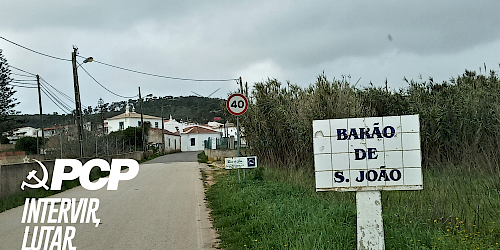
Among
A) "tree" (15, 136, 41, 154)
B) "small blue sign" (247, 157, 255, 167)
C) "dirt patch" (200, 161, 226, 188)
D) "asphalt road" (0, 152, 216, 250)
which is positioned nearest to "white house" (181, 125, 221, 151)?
"tree" (15, 136, 41, 154)

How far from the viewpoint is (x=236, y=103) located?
1384 cm

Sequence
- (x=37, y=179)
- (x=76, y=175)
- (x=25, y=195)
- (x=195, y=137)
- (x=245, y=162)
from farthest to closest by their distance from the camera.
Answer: (x=195, y=137) → (x=76, y=175) → (x=37, y=179) → (x=25, y=195) → (x=245, y=162)

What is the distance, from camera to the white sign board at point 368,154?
501 cm

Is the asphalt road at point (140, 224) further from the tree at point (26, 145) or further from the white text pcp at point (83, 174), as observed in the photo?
the tree at point (26, 145)

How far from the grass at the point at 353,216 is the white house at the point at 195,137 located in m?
80.4

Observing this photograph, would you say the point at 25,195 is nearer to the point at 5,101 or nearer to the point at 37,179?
the point at 37,179

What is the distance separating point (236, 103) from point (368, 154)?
8965mm

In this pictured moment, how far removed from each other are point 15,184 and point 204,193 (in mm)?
5667

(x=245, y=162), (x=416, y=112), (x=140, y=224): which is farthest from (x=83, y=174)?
(x=416, y=112)

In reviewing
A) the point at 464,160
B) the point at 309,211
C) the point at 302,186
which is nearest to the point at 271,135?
the point at 302,186

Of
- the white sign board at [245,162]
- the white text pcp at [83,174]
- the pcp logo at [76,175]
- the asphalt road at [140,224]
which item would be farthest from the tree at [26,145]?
the white sign board at [245,162]

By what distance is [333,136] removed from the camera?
17.0 ft

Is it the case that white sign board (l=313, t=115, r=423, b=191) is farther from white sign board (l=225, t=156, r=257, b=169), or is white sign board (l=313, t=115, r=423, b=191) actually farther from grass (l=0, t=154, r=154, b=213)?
grass (l=0, t=154, r=154, b=213)

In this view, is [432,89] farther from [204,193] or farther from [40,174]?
[40,174]
